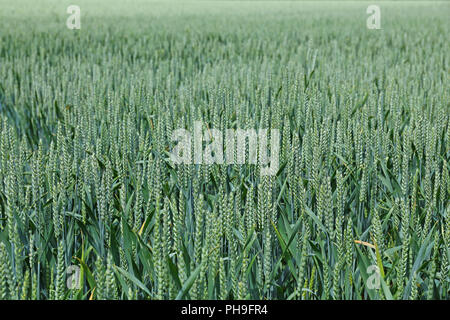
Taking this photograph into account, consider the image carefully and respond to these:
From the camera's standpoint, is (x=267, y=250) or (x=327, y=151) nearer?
(x=267, y=250)

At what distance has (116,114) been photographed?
2.41 metres

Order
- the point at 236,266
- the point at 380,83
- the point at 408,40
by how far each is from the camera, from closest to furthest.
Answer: the point at 236,266 < the point at 380,83 < the point at 408,40

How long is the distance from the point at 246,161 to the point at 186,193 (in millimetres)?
403

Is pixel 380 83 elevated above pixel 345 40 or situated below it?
below

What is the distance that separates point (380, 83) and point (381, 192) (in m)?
1.97

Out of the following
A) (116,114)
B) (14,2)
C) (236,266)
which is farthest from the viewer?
(14,2)

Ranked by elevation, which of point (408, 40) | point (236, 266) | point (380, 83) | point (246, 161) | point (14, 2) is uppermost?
point (14, 2)

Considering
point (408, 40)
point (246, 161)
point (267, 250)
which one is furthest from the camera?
point (408, 40)

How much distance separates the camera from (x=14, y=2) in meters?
13.9

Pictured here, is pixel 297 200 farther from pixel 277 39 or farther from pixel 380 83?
pixel 277 39

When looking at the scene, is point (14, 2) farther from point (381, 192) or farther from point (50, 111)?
point (381, 192)

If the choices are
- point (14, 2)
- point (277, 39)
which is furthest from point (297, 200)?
point (14, 2)

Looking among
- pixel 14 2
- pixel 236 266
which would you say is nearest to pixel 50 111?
pixel 236 266

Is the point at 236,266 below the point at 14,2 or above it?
below
